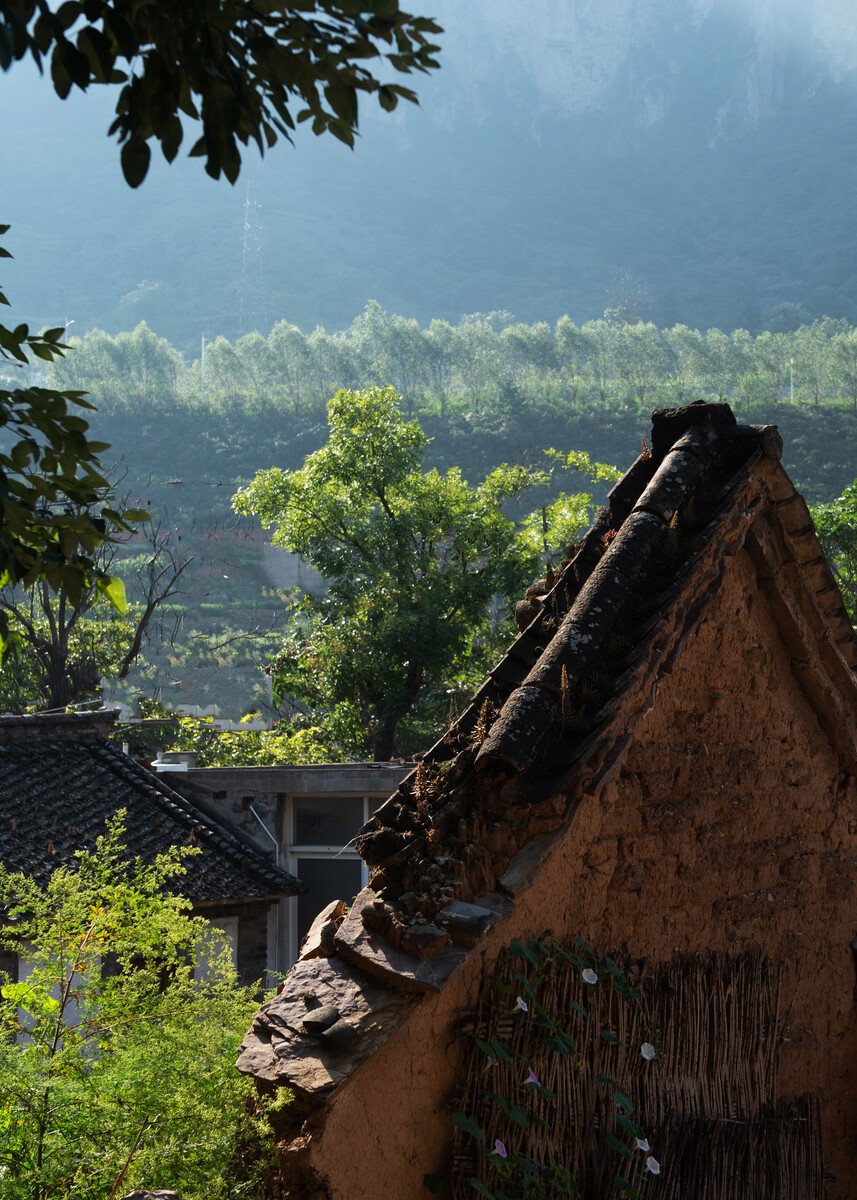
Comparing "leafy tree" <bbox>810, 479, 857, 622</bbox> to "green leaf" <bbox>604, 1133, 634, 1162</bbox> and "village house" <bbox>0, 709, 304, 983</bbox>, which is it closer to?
"village house" <bbox>0, 709, 304, 983</bbox>

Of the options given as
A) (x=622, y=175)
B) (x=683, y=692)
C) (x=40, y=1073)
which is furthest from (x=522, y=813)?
(x=622, y=175)

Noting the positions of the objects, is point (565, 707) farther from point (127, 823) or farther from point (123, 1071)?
point (127, 823)

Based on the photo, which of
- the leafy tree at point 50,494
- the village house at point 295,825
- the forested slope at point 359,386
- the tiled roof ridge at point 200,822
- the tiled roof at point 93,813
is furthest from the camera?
the forested slope at point 359,386

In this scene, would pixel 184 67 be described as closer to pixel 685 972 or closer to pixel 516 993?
pixel 516 993

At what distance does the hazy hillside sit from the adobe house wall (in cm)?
11928

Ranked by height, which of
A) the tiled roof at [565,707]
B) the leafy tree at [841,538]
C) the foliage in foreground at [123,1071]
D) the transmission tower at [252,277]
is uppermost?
the transmission tower at [252,277]

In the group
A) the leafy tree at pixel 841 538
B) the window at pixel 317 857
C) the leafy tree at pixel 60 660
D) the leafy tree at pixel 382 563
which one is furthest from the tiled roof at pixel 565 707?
the leafy tree at pixel 841 538

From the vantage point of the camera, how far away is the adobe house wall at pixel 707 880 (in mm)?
3834

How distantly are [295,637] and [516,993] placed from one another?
86.3ft

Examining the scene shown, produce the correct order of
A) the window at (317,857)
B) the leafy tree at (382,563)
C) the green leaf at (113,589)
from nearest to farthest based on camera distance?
the green leaf at (113,589), the window at (317,857), the leafy tree at (382,563)

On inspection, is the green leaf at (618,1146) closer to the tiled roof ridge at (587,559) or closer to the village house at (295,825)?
the tiled roof ridge at (587,559)

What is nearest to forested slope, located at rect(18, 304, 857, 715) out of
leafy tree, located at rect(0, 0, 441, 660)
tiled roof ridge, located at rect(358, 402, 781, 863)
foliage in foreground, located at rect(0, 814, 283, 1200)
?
tiled roof ridge, located at rect(358, 402, 781, 863)

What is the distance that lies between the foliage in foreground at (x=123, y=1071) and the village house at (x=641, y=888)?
201 millimetres

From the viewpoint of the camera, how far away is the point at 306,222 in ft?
480
